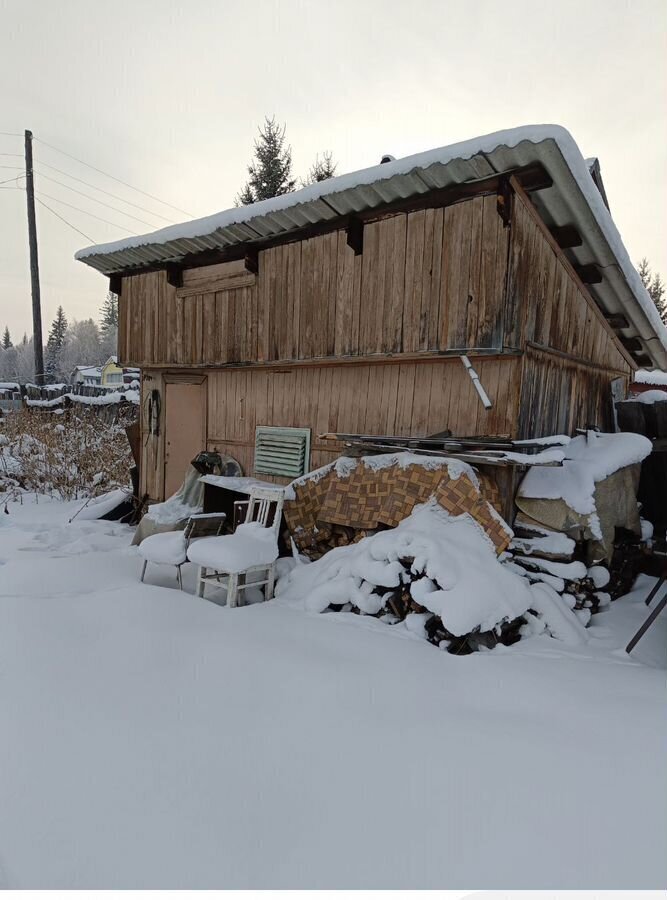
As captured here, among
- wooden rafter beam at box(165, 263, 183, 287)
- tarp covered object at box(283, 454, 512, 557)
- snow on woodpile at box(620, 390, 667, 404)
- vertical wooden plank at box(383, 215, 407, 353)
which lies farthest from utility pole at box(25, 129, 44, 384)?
snow on woodpile at box(620, 390, 667, 404)

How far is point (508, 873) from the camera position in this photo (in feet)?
6.39

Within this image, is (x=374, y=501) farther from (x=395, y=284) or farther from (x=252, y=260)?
(x=252, y=260)

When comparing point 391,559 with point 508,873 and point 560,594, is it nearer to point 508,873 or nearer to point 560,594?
point 560,594

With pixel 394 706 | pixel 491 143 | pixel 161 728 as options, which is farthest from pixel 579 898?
pixel 491 143

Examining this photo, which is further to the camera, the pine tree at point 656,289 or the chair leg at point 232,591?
the pine tree at point 656,289

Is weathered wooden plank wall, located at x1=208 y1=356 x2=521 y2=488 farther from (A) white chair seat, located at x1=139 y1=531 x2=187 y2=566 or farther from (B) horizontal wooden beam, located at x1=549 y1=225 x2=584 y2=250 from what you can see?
(A) white chair seat, located at x1=139 y1=531 x2=187 y2=566

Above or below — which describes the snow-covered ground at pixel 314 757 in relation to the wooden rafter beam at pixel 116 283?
below

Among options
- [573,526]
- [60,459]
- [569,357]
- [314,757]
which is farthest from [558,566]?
[60,459]

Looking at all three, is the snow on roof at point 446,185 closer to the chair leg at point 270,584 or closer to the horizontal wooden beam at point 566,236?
the horizontal wooden beam at point 566,236

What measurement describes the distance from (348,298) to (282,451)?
236 centimetres

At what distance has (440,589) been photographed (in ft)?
14.3

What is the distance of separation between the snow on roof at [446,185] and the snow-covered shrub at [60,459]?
176 inches

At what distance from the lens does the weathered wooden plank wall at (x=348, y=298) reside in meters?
5.18

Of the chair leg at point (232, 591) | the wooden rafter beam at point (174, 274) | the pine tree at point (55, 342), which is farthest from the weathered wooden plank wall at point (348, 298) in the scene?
the pine tree at point (55, 342)
